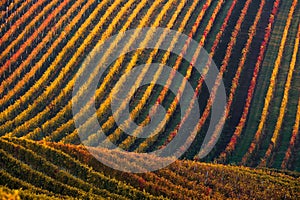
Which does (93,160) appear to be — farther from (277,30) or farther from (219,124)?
(277,30)

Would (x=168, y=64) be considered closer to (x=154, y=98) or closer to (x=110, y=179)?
(x=154, y=98)

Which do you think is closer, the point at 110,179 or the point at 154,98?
the point at 110,179

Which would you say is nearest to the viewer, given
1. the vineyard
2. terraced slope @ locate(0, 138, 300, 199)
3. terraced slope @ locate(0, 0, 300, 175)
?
terraced slope @ locate(0, 138, 300, 199)

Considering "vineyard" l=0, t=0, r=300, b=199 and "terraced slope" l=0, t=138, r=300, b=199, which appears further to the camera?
"vineyard" l=0, t=0, r=300, b=199

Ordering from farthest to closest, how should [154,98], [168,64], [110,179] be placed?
1. [168,64]
2. [154,98]
3. [110,179]

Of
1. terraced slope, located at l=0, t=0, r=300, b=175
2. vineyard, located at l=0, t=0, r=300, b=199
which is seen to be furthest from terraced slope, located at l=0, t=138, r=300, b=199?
terraced slope, located at l=0, t=0, r=300, b=175

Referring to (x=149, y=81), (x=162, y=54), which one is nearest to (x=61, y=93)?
(x=149, y=81)

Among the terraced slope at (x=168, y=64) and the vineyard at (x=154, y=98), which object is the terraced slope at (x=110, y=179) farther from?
the terraced slope at (x=168, y=64)

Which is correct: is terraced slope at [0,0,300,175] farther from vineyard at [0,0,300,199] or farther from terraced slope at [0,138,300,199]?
terraced slope at [0,138,300,199]

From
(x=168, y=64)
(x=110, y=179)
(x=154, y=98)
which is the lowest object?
(x=154, y=98)

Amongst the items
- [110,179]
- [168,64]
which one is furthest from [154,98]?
[110,179]
